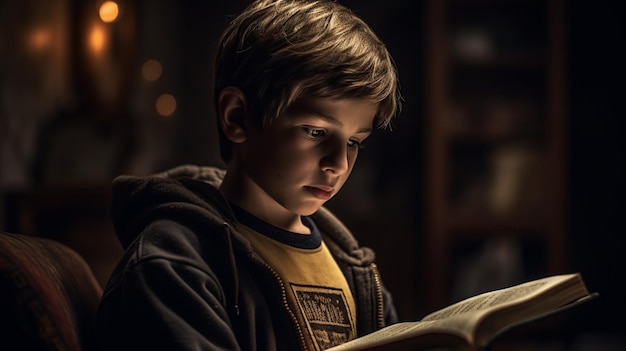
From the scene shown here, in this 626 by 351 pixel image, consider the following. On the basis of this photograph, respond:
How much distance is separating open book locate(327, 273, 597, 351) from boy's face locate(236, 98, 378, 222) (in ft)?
0.65

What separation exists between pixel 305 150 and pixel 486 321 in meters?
0.30

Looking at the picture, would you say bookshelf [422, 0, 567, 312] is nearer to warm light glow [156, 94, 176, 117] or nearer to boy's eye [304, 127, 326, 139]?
warm light glow [156, 94, 176, 117]

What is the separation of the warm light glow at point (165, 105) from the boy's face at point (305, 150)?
305 centimetres

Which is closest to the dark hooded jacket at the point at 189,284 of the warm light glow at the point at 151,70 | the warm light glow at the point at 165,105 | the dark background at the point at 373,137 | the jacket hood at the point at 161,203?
the jacket hood at the point at 161,203

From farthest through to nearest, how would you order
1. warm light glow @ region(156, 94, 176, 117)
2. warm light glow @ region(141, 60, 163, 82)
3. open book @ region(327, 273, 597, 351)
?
warm light glow @ region(156, 94, 176, 117) → warm light glow @ region(141, 60, 163, 82) → open book @ region(327, 273, 597, 351)

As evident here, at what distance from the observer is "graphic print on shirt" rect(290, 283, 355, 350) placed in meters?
1.00

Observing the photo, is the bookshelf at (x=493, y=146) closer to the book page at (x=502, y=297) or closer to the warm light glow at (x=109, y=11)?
the warm light glow at (x=109, y=11)

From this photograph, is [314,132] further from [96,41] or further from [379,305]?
[96,41]

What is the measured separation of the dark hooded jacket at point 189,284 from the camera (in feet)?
2.82

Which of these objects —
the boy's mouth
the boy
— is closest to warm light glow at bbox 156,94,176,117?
the boy

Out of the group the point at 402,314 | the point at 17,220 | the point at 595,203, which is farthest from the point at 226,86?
the point at 595,203

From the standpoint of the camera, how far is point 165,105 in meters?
4.08

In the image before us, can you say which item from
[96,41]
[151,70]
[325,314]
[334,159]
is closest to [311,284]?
[325,314]

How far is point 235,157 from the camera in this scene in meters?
1.08
